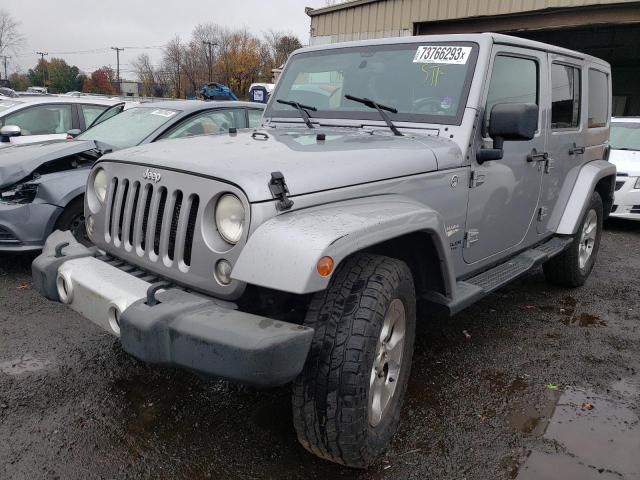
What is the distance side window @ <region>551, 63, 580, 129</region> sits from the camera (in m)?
4.10

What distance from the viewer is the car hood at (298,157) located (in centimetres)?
229

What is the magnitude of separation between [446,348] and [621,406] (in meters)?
1.08

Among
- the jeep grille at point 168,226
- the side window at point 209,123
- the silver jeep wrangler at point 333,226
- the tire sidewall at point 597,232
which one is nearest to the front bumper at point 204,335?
the silver jeep wrangler at point 333,226

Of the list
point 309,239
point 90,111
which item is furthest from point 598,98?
point 90,111

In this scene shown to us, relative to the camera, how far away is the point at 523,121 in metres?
2.93

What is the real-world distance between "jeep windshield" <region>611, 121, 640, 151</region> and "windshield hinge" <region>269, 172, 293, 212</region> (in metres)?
7.93

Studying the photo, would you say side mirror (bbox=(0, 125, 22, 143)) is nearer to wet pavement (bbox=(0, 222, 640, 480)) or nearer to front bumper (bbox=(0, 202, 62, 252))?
front bumper (bbox=(0, 202, 62, 252))

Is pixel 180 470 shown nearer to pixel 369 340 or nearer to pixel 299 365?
pixel 299 365

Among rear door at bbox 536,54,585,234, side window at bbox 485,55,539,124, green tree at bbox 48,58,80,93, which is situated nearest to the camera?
side window at bbox 485,55,539,124

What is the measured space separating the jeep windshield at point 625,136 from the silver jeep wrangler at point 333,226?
5293 millimetres

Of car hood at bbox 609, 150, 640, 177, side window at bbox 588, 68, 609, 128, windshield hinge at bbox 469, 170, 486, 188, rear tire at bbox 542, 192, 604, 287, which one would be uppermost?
side window at bbox 588, 68, 609, 128

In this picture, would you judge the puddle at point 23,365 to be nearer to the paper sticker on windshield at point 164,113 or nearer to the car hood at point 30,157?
the car hood at point 30,157

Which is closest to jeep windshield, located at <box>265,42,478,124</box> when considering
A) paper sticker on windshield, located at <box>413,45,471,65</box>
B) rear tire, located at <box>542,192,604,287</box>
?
paper sticker on windshield, located at <box>413,45,471,65</box>

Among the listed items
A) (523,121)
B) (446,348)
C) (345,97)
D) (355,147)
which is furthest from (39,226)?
(523,121)
